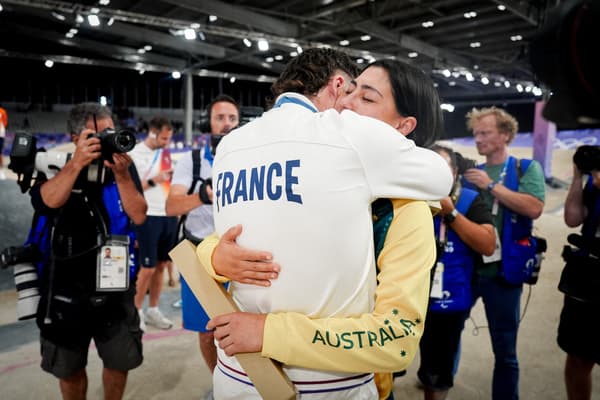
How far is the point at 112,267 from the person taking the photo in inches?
72.7

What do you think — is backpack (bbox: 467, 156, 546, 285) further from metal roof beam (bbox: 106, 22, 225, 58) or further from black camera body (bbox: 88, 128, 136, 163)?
metal roof beam (bbox: 106, 22, 225, 58)

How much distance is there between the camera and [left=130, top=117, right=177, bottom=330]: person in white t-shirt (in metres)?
3.63

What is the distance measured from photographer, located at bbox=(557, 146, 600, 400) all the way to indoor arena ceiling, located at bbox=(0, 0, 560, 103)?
6.38 meters

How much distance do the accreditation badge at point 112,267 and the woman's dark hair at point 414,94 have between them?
1.35 metres

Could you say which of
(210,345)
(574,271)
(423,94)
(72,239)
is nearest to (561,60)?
(423,94)

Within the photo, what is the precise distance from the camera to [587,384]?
1.96 meters

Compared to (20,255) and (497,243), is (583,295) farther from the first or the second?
(20,255)

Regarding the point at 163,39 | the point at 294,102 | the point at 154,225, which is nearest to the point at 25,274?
the point at 294,102

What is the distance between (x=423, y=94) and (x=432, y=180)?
0.34m

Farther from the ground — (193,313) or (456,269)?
(456,269)

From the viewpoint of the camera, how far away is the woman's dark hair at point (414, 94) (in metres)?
1.07

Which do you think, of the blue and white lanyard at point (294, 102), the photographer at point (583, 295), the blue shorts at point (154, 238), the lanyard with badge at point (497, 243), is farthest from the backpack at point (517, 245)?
the blue shorts at point (154, 238)

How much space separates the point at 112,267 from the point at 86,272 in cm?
11

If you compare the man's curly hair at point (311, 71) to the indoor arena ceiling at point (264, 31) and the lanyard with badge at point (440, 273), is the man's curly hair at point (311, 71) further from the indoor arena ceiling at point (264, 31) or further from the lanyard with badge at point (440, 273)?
the indoor arena ceiling at point (264, 31)
